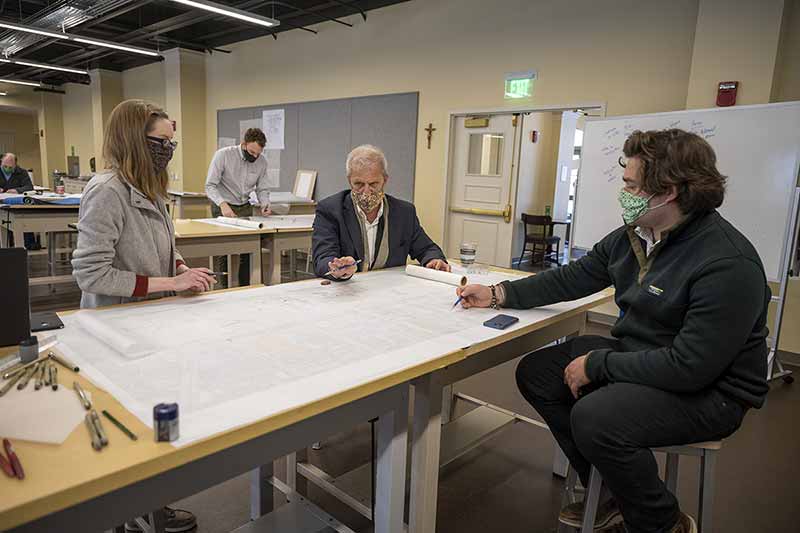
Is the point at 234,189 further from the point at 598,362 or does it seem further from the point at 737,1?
the point at 737,1

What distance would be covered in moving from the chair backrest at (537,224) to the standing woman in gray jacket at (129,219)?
19.0ft

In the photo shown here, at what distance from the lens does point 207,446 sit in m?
0.80

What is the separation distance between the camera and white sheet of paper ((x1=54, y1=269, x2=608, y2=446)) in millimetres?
933

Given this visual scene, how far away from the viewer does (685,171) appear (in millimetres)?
1397

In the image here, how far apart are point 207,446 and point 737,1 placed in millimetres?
4322

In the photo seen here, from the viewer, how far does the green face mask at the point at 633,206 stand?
1483 millimetres

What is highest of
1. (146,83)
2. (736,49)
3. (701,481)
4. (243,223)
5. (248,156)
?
(146,83)

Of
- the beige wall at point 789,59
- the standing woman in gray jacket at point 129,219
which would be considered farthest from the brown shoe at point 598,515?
the beige wall at point 789,59

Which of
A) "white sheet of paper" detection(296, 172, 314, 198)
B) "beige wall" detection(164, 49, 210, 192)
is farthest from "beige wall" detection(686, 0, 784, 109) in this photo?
"beige wall" detection(164, 49, 210, 192)

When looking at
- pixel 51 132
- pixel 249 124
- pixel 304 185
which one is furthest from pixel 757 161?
pixel 51 132

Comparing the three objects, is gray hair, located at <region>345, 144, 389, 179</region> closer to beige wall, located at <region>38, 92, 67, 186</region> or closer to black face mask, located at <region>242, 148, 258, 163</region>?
black face mask, located at <region>242, 148, 258, 163</region>

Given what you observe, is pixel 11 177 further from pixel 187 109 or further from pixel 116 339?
pixel 116 339

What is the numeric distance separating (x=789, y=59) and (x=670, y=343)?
10.8 feet

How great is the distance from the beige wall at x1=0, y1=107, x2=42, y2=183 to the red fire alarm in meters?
17.0
